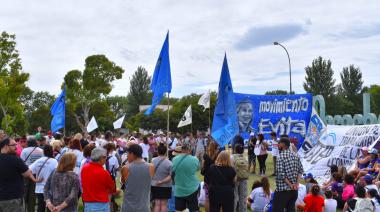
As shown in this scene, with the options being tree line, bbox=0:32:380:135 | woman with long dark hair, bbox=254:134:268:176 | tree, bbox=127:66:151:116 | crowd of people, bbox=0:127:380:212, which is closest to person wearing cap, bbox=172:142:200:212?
crowd of people, bbox=0:127:380:212

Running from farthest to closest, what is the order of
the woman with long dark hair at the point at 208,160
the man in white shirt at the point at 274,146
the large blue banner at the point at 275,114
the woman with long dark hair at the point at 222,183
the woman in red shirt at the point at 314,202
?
the large blue banner at the point at 275,114 < the man in white shirt at the point at 274,146 < the woman with long dark hair at the point at 208,160 < the woman in red shirt at the point at 314,202 < the woman with long dark hair at the point at 222,183

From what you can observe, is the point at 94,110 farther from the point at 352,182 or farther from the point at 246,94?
the point at 352,182

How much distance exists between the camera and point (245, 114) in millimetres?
20203

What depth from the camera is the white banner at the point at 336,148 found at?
15.5 meters

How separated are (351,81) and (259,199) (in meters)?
83.8

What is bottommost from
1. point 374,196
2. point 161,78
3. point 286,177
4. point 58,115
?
point 374,196

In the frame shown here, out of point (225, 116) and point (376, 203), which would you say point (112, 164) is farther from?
point (376, 203)

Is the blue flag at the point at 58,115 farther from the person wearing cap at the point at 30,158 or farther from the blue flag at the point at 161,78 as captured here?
the person wearing cap at the point at 30,158

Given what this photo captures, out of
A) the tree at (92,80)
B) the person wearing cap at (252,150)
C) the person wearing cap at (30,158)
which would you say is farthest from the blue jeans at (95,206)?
the tree at (92,80)

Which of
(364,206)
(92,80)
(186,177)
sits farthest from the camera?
(92,80)

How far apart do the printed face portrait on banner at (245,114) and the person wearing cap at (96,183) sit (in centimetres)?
1348

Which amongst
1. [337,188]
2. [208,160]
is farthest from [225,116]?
[337,188]

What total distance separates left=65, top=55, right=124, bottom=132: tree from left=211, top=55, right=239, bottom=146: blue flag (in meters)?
42.0

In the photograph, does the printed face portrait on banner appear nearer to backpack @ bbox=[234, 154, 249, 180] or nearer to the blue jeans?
backpack @ bbox=[234, 154, 249, 180]
